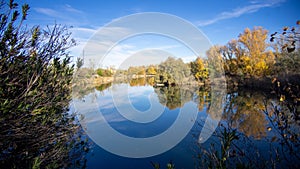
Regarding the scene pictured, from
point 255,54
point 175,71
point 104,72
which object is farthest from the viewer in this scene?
point 104,72

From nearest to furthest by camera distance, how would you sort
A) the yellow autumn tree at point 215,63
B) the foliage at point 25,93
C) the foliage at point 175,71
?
the foliage at point 25,93 < the yellow autumn tree at point 215,63 < the foliage at point 175,71

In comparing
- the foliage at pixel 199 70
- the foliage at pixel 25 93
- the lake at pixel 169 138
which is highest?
the foliage at pixel 199 70

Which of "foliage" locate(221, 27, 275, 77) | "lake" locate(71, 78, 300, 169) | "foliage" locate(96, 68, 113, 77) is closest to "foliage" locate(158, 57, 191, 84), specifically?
"foliage" locate(221, 27, 275, 77)

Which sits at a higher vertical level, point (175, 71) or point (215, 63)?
point (215, 63)

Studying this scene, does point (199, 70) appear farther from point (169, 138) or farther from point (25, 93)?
point (25, 93)

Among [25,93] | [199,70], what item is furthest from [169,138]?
[199,70]

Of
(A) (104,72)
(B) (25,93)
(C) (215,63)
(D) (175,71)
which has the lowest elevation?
(B) (25,93)

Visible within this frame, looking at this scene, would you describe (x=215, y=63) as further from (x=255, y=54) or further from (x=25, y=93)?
(x=25, y=93)

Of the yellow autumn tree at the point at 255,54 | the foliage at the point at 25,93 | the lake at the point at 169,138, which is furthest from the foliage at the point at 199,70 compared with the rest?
the foliage at the point at 25,93

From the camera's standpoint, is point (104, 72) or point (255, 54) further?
point (104, 72)

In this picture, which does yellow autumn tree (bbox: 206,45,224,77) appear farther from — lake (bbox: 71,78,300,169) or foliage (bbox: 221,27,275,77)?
lake (bbox: 71,78,300,169)

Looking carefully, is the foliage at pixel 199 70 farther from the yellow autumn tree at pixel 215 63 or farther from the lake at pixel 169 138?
the lake at pixel 169 138

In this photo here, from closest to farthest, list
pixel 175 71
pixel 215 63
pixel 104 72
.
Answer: pixel 215 63 → pixel 175 71 → pixel 104 72

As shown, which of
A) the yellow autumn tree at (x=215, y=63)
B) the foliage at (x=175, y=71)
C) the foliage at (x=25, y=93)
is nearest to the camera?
the foliage at (x=25, y=93)
